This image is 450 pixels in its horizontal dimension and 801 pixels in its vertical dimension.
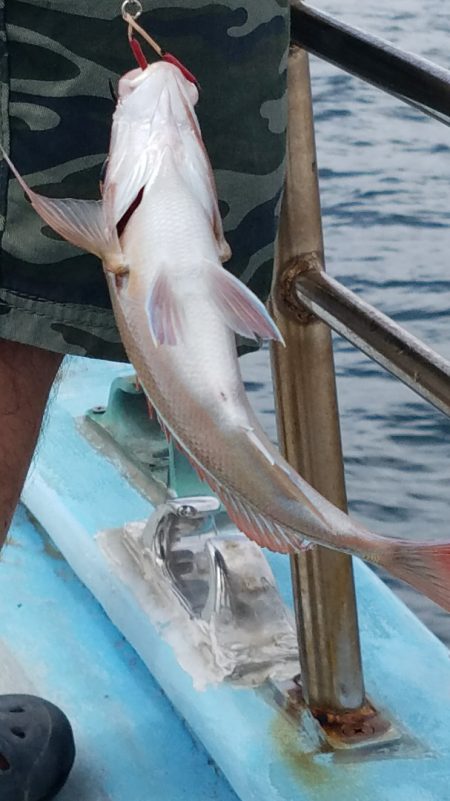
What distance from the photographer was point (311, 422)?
1.62 metres

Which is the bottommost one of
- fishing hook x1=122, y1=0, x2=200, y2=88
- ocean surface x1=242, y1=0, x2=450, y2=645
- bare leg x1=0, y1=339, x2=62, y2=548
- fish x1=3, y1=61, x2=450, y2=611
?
ocean surface x1=242, y1=0, x2=450, y2=645

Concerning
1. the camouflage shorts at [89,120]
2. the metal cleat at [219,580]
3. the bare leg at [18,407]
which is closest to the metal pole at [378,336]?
the camouflage shorts at [89,120]

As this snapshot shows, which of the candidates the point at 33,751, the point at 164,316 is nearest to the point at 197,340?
the point at 164,316

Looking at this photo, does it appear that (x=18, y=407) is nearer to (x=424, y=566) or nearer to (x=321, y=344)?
(x=321, y=344)

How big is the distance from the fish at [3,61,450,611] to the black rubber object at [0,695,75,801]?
0.79 metres

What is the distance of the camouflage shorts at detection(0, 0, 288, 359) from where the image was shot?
1308mm

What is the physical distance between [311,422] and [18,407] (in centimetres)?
35

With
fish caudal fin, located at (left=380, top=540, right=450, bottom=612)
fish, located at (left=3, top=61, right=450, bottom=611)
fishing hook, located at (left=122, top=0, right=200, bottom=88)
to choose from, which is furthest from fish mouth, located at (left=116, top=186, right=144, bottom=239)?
fish caudal fin, located at (left=380, top=540, right=450, bottom=612)

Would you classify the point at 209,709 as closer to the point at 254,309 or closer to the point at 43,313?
the point at 43,313

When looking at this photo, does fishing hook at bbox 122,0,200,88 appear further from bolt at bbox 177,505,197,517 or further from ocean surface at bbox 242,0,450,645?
ocean surface at bbox 242,0,450,645

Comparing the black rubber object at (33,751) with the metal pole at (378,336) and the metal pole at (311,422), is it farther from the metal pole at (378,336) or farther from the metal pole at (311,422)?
the metal pole at (378,336)

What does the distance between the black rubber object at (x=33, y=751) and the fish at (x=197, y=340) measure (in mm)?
792

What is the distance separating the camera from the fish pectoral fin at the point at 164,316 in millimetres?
918

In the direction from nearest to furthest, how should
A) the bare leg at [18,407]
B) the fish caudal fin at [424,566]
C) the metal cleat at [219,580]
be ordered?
the fish caudal fin at [424,566] → the bare leg at [18,407] → the metal cleat at [219,580]
